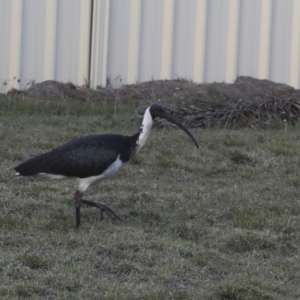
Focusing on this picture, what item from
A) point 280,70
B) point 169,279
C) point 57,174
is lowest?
point 169,279

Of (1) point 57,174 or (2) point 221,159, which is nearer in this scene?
(1) point 57,174

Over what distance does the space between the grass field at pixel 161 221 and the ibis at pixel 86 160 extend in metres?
0.38

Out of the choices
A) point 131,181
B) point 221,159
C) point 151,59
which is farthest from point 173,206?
point 151,59

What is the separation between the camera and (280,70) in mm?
14047

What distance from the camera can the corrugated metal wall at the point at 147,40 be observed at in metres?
13.6

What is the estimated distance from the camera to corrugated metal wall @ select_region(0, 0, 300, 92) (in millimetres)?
13609

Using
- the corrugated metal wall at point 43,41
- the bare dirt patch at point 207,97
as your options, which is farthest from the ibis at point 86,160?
the corrugated metal wall at point 43,41

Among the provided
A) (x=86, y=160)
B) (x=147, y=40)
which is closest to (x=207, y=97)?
(x=147, y=40)

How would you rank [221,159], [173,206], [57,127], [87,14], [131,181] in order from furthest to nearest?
[87,14], [57,127], [221,159], [131,181], [173,206]

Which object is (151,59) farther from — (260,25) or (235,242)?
(235,242)

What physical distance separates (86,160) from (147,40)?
5819 millimetres

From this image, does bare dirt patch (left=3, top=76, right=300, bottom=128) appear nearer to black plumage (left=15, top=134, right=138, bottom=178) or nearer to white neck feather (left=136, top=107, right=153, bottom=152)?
white neck feather (left=136, top=107, right=153, bottom=152)

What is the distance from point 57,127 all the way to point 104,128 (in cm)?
55

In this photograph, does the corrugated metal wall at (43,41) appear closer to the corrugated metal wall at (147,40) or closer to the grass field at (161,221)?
the corrugated metal wall at (147,40)
